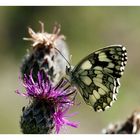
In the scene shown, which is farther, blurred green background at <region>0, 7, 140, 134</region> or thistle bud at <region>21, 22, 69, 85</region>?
blurred green background at <region>0, 7, 140, 134</region>

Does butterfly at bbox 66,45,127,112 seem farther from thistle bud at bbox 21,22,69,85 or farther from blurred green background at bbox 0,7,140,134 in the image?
blurred green background at bbox 0,7,140,134

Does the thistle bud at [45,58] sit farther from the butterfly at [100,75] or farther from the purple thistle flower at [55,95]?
the purple thistle flower at [55,95]

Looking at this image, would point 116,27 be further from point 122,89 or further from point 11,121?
point 11,121

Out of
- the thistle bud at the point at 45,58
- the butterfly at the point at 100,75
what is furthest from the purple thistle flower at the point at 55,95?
the thistle bud at the point at 45,58

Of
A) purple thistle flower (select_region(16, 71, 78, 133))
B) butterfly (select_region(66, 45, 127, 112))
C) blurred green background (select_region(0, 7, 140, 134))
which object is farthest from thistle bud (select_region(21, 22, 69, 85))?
blurred green background (select_region(0, 7, 140, 134))

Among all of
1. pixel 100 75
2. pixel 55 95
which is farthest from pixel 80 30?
pixel 55 95

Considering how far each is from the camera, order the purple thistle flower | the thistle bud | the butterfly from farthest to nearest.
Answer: the thistle bud
the butterfly
the purple thistle flower

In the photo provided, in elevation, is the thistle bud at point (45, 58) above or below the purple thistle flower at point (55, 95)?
above

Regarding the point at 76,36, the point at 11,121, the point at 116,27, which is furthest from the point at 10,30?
the point at 11,121

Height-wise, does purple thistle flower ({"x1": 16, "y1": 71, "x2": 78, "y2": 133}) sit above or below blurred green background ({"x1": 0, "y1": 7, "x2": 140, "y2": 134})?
below
